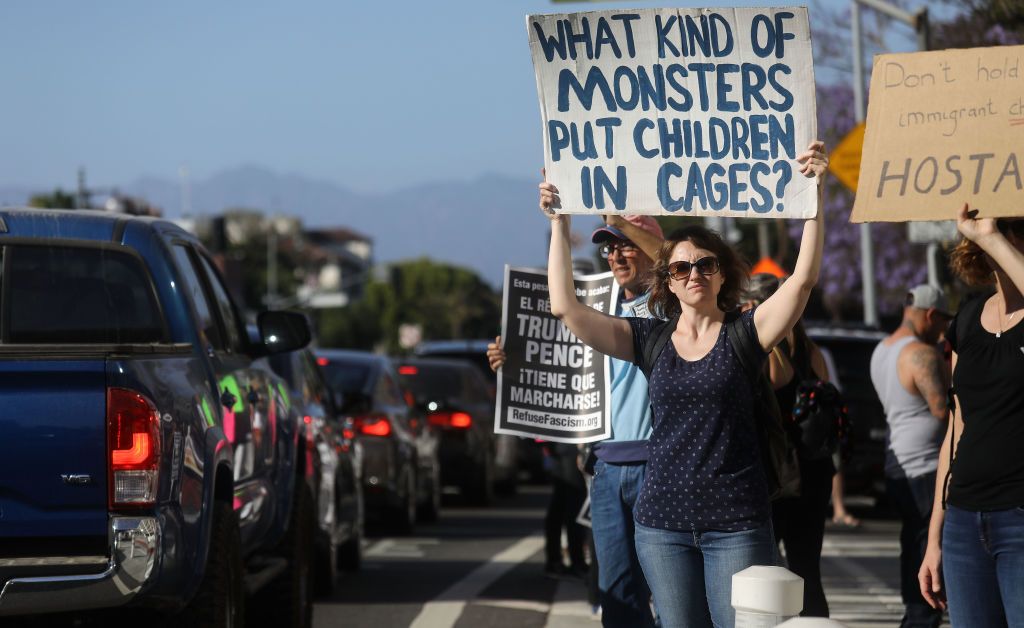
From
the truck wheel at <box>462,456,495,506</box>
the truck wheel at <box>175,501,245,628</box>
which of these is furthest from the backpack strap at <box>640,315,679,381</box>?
the truck wheel at <box>462,456,495,506</box>

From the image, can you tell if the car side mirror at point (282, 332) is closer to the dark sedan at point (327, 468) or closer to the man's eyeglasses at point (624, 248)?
the dark sedan at point (327, 468)

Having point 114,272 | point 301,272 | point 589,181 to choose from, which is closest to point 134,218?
point 114,272

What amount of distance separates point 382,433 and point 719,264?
10.3 meters

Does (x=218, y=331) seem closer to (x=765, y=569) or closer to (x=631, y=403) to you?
(x=631, y=403)

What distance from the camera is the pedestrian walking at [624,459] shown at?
693 cm

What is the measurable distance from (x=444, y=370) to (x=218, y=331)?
514 inches

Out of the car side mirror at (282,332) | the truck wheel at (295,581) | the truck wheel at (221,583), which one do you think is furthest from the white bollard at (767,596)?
the truck wheel at (295,581)

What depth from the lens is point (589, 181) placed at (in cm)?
605

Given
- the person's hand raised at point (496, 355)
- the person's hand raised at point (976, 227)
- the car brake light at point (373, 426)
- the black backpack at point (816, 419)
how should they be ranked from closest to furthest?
the person's hand raised at point (976, 227), the black backpack at point (816, 419), the person's hand raised at point (496, 355), the car brake light at point (373, 426)

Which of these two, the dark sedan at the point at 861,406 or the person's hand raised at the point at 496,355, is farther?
the dark sedan at the point at 861,406

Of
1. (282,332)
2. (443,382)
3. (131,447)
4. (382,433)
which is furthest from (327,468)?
(443,382)

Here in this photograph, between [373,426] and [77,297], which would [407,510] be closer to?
[373,426]

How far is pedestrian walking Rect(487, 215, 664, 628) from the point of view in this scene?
22.7ft

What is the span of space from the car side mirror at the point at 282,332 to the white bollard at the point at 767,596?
4.43 meters
